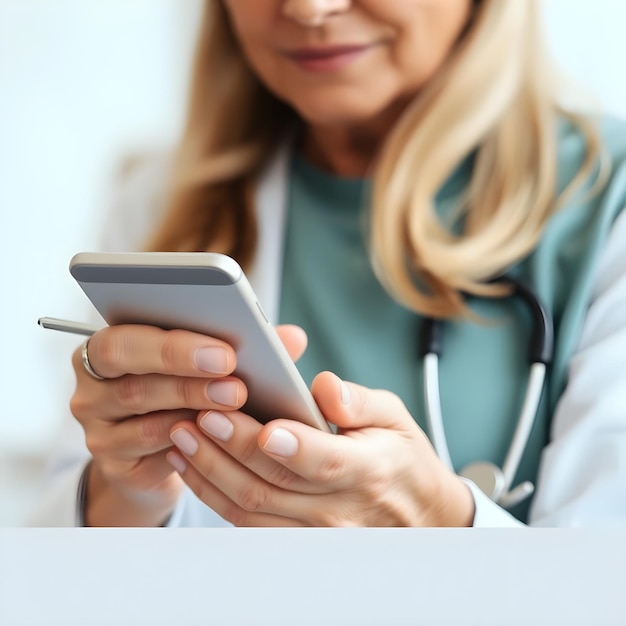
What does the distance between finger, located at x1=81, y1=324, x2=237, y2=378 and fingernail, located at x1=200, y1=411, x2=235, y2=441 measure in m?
0.03

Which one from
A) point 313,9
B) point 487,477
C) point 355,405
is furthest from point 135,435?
point 313,9

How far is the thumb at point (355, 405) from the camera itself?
0.38 m

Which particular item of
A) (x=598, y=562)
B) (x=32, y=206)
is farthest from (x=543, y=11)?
(x=32, y=206)

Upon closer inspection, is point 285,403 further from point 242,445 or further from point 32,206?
point 32,206

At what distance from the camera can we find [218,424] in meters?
0.39

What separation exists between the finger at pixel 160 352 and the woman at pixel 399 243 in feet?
0.07

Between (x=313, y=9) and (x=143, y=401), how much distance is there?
39 centimetres

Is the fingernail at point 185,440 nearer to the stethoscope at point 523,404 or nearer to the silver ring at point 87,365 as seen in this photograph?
the silver ring at point 87,365

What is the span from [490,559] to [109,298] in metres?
0.20

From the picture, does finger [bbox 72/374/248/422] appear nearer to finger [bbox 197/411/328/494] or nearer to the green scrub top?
finger [bbox 197/411/328/494]

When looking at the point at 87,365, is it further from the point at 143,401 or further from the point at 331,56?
the point at 331,56

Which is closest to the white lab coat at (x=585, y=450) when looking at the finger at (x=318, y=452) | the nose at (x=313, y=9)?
the finger at (x=318, y=452)

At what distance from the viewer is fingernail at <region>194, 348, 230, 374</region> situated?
36cm

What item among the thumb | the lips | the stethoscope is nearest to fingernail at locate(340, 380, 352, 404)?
the thumb
